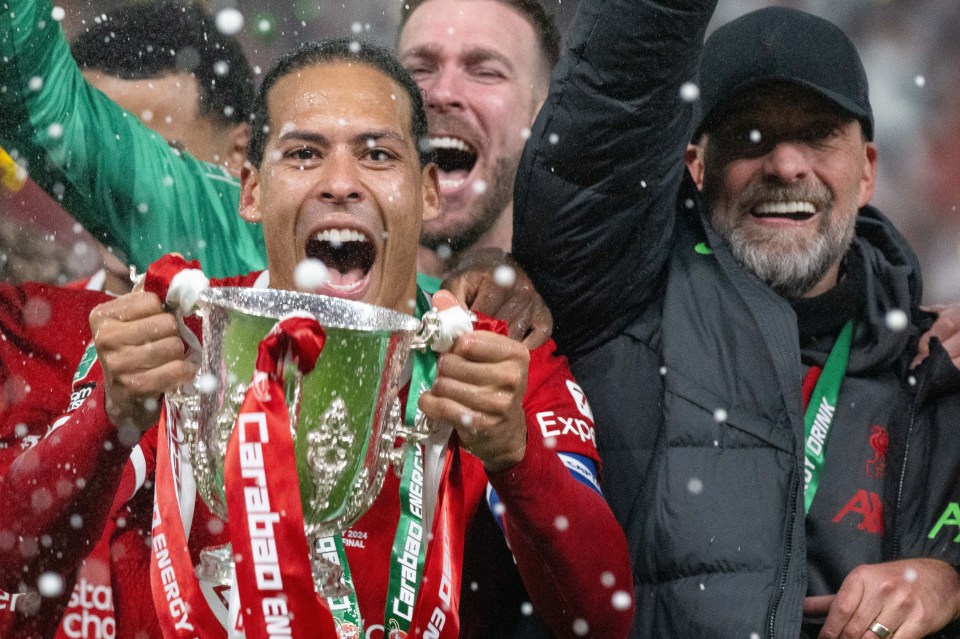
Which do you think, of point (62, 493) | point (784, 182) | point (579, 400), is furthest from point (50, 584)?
point (784, 182)

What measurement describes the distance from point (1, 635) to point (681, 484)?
1.04 metres

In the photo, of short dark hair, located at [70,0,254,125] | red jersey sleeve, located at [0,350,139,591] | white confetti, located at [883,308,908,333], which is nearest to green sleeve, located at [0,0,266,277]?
short dark hair, located at [70,0,254,125]

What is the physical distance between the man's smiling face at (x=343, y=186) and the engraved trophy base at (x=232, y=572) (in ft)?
1.53

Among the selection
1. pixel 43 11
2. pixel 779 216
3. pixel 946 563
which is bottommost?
pixel 946 563

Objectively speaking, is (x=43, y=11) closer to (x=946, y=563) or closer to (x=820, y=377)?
(x=820, y=377)

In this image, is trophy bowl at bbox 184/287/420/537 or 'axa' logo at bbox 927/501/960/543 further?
'axa' logo at bbox 927/501/960/543

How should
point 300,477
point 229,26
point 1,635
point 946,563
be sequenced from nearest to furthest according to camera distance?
point 300,477, point 1,635, point 946,563, point 229,26

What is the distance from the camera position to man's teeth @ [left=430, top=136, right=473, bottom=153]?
272cm

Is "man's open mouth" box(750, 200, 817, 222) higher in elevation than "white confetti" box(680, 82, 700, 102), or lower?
lower

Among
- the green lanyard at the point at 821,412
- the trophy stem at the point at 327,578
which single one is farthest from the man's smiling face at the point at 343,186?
the green lanyard at the point at 821,412

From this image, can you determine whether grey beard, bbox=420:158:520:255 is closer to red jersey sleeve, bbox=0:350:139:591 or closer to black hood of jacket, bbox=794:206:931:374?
black hood of jacket, bbox=794:206:931:374

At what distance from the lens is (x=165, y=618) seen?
1.37 meters

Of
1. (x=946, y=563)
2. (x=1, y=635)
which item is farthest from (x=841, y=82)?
(x=1, y=635)

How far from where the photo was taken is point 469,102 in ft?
8.84
